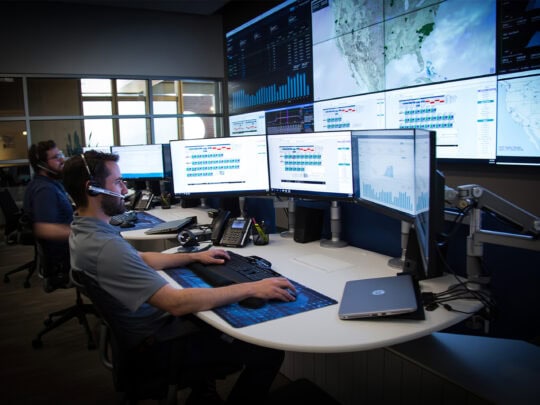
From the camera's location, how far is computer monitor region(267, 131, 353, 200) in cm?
207

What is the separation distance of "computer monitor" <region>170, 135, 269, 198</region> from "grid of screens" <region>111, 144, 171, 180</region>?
3.92ft

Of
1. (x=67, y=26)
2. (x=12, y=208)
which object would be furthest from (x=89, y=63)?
(x=12, y=208)

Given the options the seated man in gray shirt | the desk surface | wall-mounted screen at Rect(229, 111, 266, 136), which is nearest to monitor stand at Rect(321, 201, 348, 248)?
the desk surface

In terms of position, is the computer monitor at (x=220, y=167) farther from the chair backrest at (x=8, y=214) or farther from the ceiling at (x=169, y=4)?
the ceiling at (x=169, y=4)

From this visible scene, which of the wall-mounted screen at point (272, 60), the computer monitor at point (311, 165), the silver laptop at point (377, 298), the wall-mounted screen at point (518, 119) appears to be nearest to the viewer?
the silver laptop at point (377, 298)

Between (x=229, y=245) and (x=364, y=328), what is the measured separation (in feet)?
3.71

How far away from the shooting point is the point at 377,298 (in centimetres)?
140

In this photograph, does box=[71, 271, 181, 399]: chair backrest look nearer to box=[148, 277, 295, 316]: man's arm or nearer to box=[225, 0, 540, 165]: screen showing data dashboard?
box=[148, 277, 295, 316]: man's arm

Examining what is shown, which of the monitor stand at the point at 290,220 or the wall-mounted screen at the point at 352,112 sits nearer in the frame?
the monitor stand at the point at 290,220

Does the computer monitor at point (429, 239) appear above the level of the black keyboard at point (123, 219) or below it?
above

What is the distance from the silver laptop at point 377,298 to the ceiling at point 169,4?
575 centimetres

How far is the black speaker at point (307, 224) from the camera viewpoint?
2285 mm

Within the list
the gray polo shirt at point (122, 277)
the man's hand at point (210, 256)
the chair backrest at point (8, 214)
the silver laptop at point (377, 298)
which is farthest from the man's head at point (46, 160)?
the silver laptop at point (377, 298)

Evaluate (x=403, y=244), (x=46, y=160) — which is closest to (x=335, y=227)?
(x=403, y=244)
